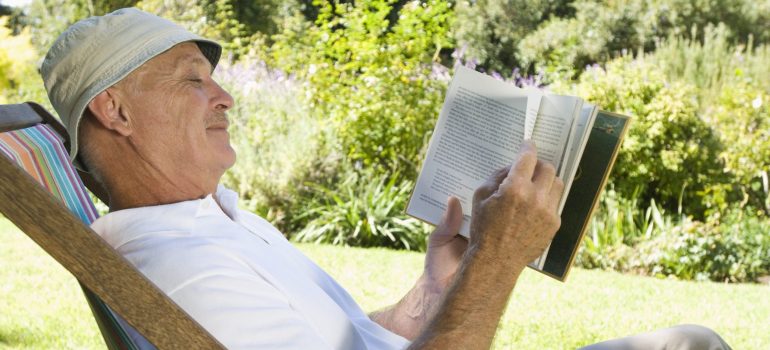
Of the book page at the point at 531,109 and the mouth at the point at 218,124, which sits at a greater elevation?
the book page at the point at 531,109

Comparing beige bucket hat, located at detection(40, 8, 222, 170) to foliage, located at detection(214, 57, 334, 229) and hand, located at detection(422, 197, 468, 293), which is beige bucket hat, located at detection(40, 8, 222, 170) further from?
foliage, located at detection(214, 57, 334, 229)

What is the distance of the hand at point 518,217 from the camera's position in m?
1.48

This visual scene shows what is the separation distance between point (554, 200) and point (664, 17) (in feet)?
55.9

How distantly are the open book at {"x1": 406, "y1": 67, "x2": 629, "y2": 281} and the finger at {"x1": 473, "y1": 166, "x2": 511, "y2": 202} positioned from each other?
84 millimetres

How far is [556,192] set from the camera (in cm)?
156

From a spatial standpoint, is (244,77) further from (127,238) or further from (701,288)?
(127,238)

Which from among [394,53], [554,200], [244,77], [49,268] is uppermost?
[554,200]

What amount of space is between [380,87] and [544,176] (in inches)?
241

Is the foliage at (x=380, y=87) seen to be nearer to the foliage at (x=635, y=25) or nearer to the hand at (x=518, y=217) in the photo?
the hand at (x=518, y=217)

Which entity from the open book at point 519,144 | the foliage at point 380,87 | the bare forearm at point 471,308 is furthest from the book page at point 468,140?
the foliage at point 380,87

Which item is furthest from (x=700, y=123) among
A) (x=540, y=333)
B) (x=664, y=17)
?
(x=664, y=17)

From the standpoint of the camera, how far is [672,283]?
587cm

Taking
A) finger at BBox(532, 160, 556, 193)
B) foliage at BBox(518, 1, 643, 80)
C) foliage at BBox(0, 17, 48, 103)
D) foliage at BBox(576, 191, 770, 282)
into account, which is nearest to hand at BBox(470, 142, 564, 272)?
→ finger at BBox(532, 160, 556, 193)

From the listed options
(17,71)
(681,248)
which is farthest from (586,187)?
(17,71)
